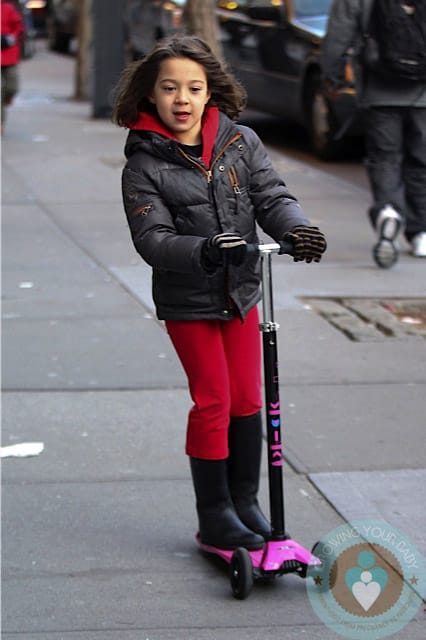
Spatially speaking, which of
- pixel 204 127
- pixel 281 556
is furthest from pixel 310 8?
pixel 281 556

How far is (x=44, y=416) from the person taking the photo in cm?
575

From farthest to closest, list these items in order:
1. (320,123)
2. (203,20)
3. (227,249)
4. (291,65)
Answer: (291,65), (320,123), (203,20), (227,249)

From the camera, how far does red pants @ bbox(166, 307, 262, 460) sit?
4.14 meters

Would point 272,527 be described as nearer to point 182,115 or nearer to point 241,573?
point 241,573

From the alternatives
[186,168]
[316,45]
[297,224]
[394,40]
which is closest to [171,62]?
[186,168]

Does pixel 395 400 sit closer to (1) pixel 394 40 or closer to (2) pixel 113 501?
(2) pixel 113 501

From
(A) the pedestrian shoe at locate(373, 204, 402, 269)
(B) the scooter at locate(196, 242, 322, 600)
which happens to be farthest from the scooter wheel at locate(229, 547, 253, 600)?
(A) the pedestrian shoe at locate(373, 204, 402, 269)

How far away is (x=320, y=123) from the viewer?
13547 mm

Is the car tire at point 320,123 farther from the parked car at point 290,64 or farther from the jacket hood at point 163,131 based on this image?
the jacket hood at point 163,131

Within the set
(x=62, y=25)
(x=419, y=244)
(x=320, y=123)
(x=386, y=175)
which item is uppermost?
(x=386, y=175)

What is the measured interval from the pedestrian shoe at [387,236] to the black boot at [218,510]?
13.9 ft

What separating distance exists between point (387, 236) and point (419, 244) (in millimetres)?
413

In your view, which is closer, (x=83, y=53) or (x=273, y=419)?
(x=273, y=419)

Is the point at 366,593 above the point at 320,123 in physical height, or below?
above
